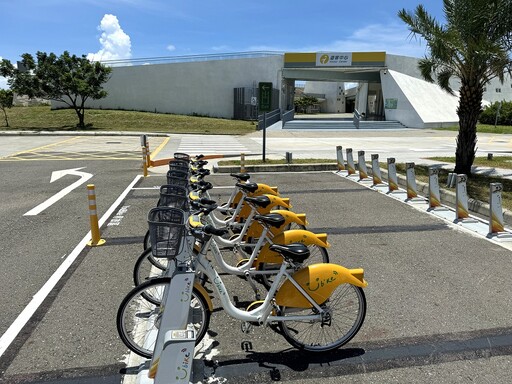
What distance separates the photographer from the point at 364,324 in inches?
146

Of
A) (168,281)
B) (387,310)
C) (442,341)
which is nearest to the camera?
(168,281)

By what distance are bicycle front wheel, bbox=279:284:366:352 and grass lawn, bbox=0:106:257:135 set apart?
27.9 m

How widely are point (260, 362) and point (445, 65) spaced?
1160 cm

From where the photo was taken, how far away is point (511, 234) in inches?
242

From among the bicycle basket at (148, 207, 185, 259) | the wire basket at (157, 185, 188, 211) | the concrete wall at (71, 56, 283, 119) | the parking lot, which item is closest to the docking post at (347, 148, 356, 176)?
the parking lot

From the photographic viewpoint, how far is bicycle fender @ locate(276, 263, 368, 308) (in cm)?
313

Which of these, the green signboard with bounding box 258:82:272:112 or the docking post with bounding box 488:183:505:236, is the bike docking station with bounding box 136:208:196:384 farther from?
the green signboard with bounding box 258:82:272:112

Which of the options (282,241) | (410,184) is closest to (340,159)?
(410,184)

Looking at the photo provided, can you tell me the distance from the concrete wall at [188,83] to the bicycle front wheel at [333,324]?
3798cm

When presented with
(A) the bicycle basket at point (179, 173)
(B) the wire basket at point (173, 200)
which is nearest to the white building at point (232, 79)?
(A) the bicycle basket at point (179, 173)

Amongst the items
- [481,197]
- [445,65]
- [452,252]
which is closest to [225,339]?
[452,252]

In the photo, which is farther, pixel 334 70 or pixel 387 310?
pixel 334 70

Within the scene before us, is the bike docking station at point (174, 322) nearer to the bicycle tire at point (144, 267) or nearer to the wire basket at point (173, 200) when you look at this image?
the bicycle tire at point (144, 267)

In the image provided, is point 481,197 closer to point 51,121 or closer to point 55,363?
point 55,363
